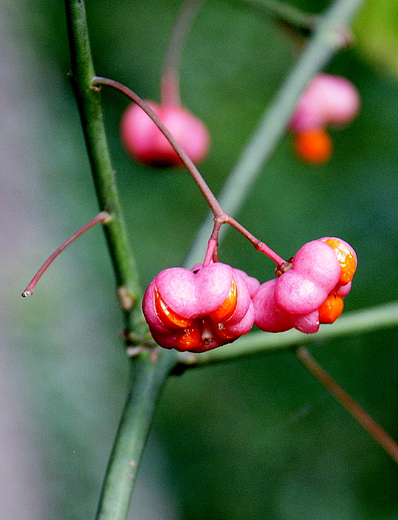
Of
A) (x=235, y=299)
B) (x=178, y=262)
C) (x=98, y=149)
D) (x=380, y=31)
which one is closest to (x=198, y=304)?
(x=235, y=299)

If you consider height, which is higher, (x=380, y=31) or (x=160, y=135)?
(x=380, y=31)

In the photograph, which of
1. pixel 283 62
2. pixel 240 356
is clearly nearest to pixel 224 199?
pixel 240 356

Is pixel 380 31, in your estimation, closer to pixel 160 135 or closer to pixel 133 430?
pixel 160 135

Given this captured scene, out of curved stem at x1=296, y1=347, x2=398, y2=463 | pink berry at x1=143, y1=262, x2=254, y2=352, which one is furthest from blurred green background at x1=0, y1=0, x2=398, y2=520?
pink berry at x1=143, y1=262, x2=254, y2=352

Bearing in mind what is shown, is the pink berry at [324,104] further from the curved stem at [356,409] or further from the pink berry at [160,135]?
the curved stem at [356,409]

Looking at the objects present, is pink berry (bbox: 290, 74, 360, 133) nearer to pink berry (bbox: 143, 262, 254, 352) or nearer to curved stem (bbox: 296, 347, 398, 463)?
curved stem (bbox: 296, 347, 398, 463)

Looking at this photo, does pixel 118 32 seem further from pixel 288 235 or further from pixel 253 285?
pixel 253 285

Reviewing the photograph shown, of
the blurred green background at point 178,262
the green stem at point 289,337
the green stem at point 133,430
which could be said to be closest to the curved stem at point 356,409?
the green stem at point 289,337
